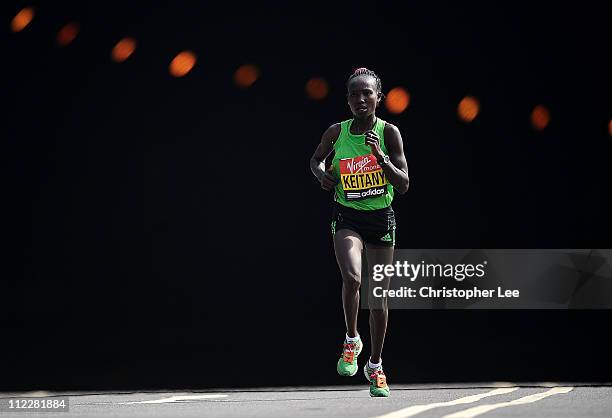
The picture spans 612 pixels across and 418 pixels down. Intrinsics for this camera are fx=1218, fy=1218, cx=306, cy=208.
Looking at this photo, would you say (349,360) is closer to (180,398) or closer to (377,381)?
(377,381)

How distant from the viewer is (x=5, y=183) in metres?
9.81

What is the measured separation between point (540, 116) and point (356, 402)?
3519 mm

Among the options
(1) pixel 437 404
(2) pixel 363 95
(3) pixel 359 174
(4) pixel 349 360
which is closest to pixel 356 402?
(4) pixel 349 360

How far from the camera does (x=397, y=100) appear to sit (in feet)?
32.7

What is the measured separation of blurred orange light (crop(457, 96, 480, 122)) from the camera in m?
10.0

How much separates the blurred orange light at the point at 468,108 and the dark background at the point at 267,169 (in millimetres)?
70

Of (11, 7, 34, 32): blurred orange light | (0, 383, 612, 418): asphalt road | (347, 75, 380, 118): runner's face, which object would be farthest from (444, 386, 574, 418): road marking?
(11, 7, 34, 32): blurred orange light

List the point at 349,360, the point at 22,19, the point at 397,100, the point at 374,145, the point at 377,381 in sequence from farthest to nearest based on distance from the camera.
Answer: the point at 397,100 → the point at 22,19 → the point at 377,381 → the point at 349,360 → the point at 374,145

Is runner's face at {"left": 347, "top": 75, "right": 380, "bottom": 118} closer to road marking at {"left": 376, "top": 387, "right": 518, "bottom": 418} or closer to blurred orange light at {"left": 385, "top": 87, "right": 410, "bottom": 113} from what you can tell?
road marking at {"left": 376, "top": 387, "right": 518, "bottom": 418}

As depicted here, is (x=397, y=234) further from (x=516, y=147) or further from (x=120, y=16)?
(x=120, y=16)

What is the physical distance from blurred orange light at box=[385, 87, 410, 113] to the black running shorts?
2.27m

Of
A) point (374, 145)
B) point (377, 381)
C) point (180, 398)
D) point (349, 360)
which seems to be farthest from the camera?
point (180, 398)

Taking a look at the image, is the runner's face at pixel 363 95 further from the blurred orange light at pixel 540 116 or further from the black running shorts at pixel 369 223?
the blurred orange light at pixel 540 116

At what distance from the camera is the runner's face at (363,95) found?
764 cm
